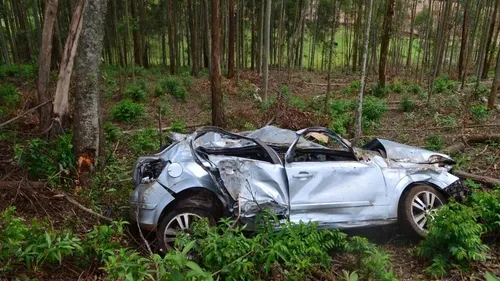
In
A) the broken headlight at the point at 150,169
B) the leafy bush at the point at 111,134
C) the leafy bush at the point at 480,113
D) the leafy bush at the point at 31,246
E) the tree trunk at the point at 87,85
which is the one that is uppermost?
Answer: the tree trunk at the point at 87,85

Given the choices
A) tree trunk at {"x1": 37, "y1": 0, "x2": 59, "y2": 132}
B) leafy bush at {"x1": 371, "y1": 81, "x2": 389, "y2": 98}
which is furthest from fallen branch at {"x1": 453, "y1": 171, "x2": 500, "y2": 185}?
leafy bush at {"x1": 371, "y1": 81, "x2": 389, "y2": 98}

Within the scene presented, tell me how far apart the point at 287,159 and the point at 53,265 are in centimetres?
292

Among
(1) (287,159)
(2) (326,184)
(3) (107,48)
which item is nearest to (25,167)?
(1) (287,159)

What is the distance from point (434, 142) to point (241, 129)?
484cm

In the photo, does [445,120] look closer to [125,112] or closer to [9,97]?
[125,112]

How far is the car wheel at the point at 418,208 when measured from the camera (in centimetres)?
505

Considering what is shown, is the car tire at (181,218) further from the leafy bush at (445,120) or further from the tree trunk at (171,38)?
the tree trunk at (171,38)

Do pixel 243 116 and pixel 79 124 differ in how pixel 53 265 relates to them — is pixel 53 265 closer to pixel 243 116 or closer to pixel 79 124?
pixel 79 124

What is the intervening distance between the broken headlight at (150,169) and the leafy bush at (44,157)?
1393 mm

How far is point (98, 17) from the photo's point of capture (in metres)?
6.60

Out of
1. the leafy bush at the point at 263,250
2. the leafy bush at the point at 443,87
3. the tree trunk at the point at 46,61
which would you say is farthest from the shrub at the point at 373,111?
the tree trunk at the point at 46,61

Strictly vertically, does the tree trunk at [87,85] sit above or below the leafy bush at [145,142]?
above

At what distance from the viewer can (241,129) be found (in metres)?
10.6

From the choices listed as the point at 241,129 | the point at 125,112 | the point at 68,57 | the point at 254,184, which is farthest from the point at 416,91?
the point at 68,57
